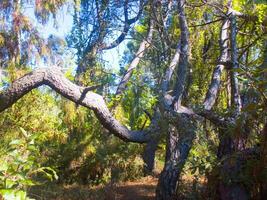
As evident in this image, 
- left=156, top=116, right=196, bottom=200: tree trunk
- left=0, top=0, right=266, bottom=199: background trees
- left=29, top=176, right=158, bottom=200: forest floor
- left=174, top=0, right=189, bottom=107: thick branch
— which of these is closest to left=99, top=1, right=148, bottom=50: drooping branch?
left=0, top=0, right=266, bottom=199: background trees

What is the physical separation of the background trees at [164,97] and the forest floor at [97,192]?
684 millimetres

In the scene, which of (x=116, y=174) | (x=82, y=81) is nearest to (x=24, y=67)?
(x=82, y=81)

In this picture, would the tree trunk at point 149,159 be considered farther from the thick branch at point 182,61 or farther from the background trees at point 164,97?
the thick branch at point 182,61

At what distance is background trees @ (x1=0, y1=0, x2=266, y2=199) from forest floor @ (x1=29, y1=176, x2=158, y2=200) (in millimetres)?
684

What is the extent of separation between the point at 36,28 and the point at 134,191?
3.96 metres

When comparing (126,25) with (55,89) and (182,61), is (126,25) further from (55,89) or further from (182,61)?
(55,89)

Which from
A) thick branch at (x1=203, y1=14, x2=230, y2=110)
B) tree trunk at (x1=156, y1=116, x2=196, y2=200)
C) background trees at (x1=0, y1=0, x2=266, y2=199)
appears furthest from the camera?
thick branch at (x1=203, y1=14, x2=230, y2=110)

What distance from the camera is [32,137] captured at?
182 centimetres

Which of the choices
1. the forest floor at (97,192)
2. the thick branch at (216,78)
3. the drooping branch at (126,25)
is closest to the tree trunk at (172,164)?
the thick branch at (216,78)

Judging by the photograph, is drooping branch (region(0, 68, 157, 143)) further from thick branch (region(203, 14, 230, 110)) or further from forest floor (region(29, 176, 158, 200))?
forest floor (region(29, 176, 158, 200))

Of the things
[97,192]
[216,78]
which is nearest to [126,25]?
[216,78]

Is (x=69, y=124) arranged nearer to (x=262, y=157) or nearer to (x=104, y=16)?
(x=104, y=16)

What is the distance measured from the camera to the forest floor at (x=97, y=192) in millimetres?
7977

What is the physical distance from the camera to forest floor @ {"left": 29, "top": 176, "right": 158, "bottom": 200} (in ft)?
26.2
